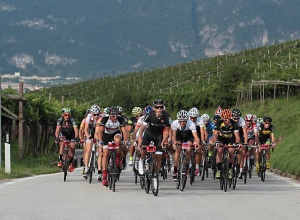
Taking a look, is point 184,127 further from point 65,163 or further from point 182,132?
point 65,163

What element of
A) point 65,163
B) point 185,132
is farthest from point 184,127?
point 65,163

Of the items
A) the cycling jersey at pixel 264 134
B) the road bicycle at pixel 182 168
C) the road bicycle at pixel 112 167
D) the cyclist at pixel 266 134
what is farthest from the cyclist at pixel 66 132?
the cycling jersey at pixel 264 134

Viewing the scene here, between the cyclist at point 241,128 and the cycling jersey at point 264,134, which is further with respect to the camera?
the cycling jersey at point 264,134

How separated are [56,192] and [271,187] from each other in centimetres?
517

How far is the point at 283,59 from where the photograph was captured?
8438 centimetres

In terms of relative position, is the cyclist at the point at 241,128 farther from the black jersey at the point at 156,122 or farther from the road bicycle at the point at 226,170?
the black jersey at the point at 156,122

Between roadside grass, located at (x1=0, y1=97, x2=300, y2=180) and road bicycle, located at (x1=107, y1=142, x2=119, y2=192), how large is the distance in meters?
5.90

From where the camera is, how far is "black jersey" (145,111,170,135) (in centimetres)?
1639

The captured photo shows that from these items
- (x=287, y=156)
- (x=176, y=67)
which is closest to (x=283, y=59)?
(x=176, y=67)

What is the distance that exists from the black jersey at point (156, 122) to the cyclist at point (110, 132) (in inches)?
43.3

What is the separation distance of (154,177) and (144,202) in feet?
4.46

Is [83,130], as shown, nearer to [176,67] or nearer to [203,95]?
[203,95]

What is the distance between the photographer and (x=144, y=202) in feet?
46.6

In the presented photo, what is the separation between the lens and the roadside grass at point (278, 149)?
25.3 m
